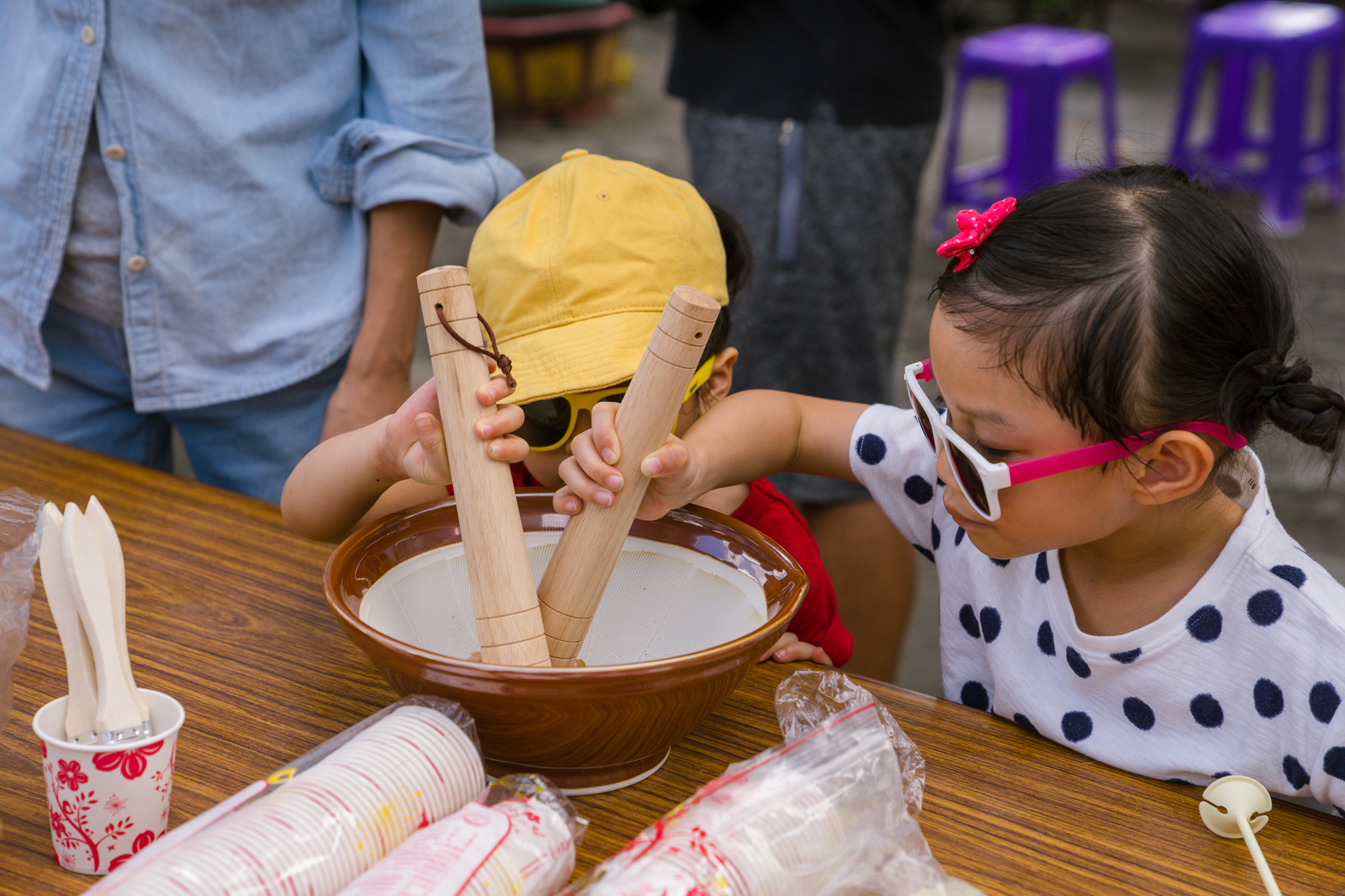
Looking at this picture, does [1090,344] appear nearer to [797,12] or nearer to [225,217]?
[225,217]

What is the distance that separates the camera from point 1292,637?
104 centimetres

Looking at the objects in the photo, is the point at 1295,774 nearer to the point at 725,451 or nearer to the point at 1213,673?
the point at 1213,673

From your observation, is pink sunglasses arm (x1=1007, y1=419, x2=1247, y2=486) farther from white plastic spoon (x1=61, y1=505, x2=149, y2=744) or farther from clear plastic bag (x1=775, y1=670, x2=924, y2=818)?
white plastic spoon (x1=61, y1=505, x2=149, y2=744)

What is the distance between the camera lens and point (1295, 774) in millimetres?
1051

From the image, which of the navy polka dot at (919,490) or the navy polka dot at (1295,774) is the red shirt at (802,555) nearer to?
the navy polka dot at (919,490)

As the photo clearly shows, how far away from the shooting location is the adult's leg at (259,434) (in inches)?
66.6

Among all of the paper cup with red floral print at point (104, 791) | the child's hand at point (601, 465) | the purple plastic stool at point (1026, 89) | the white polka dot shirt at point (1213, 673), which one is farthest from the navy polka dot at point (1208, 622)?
the purple plastic stool at point (1026, 89)

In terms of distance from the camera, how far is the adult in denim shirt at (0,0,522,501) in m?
1.48

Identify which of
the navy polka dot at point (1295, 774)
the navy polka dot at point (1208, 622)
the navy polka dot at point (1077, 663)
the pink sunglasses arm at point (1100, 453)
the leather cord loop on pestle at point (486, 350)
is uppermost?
the leather cord loop on pestle at point (486, 350)

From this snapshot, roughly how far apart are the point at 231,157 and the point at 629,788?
1.03m

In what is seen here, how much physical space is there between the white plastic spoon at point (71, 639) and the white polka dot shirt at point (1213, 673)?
2.63ft

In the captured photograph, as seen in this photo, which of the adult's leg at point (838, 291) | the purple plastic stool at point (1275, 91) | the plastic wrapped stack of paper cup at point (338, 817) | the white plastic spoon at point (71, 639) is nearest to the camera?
the plastic wrapped stack of paper cup at point (338, 817)

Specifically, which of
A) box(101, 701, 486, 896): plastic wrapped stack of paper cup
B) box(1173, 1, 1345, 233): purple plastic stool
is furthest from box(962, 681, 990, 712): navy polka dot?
box(1173, 1, 1345, 233): purple plastic stool

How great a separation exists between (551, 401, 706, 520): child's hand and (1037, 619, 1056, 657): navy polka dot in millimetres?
417
